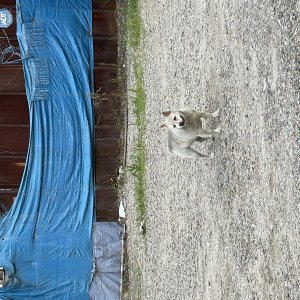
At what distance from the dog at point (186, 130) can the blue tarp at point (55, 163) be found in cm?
422

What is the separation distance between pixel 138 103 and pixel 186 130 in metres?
4.71

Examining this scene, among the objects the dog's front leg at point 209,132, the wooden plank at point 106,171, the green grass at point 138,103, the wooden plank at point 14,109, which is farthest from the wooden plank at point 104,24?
the dog's front leg at point 209,132

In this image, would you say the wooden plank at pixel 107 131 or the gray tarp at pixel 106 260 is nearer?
the gray tarp at pixel 106 260

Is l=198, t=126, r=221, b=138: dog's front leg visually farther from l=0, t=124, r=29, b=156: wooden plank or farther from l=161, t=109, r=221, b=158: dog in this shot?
l=0, t=124, r=29, b=156: wooden plank

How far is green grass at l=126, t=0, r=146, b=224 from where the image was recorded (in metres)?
11.5

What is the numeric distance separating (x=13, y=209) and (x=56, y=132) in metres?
1.77

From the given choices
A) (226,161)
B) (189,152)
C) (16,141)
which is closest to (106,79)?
(16,141)

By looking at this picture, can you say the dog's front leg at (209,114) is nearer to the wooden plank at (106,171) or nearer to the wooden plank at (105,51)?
the wooden plank at (106,171)

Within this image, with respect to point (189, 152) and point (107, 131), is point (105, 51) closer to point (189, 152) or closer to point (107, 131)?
point (107, 131)

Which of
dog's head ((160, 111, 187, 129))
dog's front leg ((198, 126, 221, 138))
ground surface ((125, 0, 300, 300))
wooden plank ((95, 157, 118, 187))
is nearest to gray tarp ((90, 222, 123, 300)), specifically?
ground surface ((125, 0, 300, 300))

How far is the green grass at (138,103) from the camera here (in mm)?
11516

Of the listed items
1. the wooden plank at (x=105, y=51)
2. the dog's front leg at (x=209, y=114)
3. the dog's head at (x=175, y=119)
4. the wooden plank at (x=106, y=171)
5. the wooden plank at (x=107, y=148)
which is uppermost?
the wooden plank at (x=105, y=51)

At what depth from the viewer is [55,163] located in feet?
37.7

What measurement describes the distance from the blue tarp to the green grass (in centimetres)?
89
